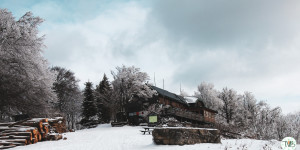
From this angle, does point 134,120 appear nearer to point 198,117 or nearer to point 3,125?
point 198,117

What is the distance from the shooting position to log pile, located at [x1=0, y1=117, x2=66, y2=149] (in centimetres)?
1385

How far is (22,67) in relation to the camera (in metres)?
19.3

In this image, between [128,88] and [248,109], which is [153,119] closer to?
[128,88]

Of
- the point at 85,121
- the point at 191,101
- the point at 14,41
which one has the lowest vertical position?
the point at 85,121

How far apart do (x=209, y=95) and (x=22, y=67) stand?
1768 inches

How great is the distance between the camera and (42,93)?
21.0 metres

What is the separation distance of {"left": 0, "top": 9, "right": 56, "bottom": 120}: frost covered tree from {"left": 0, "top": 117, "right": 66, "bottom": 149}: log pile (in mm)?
4553

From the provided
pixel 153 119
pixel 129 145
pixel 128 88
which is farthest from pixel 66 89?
pixel 129 145

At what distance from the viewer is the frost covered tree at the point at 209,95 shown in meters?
55.1

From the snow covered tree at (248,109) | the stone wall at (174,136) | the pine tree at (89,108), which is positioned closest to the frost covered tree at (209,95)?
the snow covered tree at (248,109)

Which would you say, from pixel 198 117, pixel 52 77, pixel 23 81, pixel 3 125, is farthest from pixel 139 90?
pixel 3 125

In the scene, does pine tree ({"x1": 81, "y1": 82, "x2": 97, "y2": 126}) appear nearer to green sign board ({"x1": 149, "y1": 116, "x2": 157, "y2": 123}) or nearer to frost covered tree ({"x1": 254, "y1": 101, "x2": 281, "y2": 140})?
green sign board ({"x1": 149, "y1": 116, "x2": 157, "y2": 123})

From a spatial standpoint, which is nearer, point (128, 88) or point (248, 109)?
point (128, 88)

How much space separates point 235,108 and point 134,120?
85.0ft
